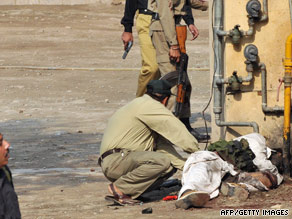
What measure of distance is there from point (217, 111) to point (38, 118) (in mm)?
4860

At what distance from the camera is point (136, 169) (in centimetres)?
873

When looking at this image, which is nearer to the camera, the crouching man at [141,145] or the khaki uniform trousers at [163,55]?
the crouching man at [141,145]

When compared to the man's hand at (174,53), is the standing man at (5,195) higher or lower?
higher

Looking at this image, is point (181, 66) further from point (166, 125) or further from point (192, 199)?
point (192, 199)

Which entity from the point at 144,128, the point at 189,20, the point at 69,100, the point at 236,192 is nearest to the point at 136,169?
the point at 144,128

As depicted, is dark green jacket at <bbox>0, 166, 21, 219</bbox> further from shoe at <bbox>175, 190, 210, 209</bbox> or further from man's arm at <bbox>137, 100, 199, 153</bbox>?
man's arm at <bbox>137, 100, 199, 153</bbox>

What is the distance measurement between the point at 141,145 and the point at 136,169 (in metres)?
0.26

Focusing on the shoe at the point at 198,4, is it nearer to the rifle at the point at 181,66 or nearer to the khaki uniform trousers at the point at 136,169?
the rifle at the point at 181,66

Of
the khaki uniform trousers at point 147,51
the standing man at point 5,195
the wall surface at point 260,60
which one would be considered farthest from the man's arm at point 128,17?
the standing man at point 5,195

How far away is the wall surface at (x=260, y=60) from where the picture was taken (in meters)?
9.49

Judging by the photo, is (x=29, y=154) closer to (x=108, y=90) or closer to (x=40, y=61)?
(x=108, y=90)

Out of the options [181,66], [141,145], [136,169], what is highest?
[181,66]

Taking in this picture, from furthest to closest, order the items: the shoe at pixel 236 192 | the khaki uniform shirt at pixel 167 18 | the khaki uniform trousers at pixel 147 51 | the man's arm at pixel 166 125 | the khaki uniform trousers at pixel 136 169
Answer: the khaki uniform trousers at pixel 147 51, the khaki uniform shirt at pixel 167 18, the khaki uniform trousers at pixel 136 169, the man's arm at pixel 166 125, the shoe at pixel 236 192

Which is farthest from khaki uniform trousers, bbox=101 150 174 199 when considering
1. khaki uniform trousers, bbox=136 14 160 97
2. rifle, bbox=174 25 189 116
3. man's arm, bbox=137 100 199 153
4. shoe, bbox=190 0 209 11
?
shoe, bbox=190 0 209 11
